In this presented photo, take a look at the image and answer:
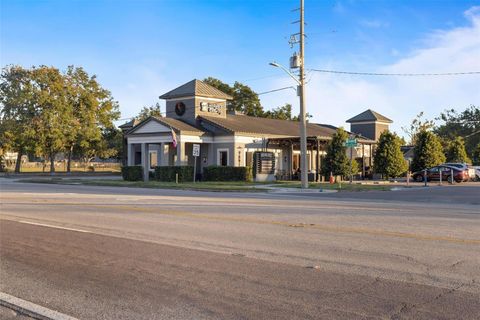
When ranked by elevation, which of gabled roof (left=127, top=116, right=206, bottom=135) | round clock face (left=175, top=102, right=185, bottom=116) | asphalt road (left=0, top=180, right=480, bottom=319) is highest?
round clock face (left=175, top=102, right=185, bottom=116)

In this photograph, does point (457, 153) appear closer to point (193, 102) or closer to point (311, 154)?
point (311, 154)

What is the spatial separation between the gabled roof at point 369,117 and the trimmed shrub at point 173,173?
74.8 ft

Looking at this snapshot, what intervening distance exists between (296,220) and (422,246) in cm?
447

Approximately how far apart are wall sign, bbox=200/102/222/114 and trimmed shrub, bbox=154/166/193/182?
6865mm

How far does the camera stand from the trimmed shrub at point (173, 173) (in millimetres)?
37656

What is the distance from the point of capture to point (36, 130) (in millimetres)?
56219

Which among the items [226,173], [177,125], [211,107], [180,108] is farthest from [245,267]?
[211,107]

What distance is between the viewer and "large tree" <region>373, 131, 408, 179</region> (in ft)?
136

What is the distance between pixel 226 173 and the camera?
38.4 meters

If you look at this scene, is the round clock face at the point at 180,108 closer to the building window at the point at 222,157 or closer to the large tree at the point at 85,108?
the building window at the point at 222,157

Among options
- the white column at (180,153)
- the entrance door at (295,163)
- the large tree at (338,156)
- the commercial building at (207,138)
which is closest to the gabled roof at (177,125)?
the commercial building at (207,138)

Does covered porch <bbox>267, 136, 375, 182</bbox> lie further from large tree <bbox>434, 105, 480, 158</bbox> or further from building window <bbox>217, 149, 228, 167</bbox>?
large tree <bbox>434, 105, 480, 158</bbox>

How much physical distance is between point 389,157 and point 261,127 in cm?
1147

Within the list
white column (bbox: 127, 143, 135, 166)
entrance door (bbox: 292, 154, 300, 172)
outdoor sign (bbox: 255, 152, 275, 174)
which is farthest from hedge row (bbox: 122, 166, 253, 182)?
entrance door (bbox: 292, 154, 300, 172)
